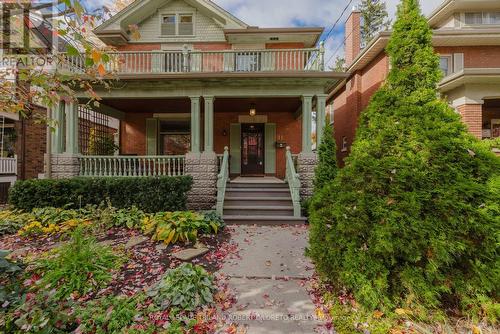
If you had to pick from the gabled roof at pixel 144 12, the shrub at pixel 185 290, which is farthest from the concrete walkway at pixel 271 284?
the gabled roof at pixel 144 12

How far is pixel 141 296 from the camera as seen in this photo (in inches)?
109

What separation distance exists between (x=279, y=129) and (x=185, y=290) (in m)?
9.01

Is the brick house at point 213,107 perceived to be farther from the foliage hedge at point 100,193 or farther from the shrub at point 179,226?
the shrub at point 179,226

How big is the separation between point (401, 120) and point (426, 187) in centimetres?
95

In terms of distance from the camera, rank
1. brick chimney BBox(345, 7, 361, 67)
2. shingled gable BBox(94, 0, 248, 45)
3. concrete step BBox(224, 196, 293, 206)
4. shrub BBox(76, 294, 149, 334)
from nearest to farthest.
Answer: shrub BBox(76, 294, 149, 334) < concrete step BBox(224, 196, 293, 206) < shingled gable BBox(94, 0, 248, 45) < brick chimney BBox(345, 7, 361, 67)

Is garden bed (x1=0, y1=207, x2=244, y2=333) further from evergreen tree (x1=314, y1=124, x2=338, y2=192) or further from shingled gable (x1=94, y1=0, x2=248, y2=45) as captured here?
shingled gable (x1=94, y1=0, x2=248, y2=45)

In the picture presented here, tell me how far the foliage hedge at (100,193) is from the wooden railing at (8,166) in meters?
5.85

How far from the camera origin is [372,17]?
23656mm

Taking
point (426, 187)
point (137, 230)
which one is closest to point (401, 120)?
point (426, 187)

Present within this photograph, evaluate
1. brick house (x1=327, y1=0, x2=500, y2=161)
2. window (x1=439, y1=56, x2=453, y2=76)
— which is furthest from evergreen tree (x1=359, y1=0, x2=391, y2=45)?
window (x1=439, y1=56, x2=453, y2=76)

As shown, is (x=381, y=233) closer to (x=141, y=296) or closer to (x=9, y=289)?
(x=141, y=296)

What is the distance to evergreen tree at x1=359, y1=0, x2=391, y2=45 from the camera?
2347cm

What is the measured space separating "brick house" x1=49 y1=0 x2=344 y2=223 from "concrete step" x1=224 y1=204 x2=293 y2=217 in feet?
0.09

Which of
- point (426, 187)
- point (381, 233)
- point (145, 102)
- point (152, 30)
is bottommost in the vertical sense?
point (381, 233)
